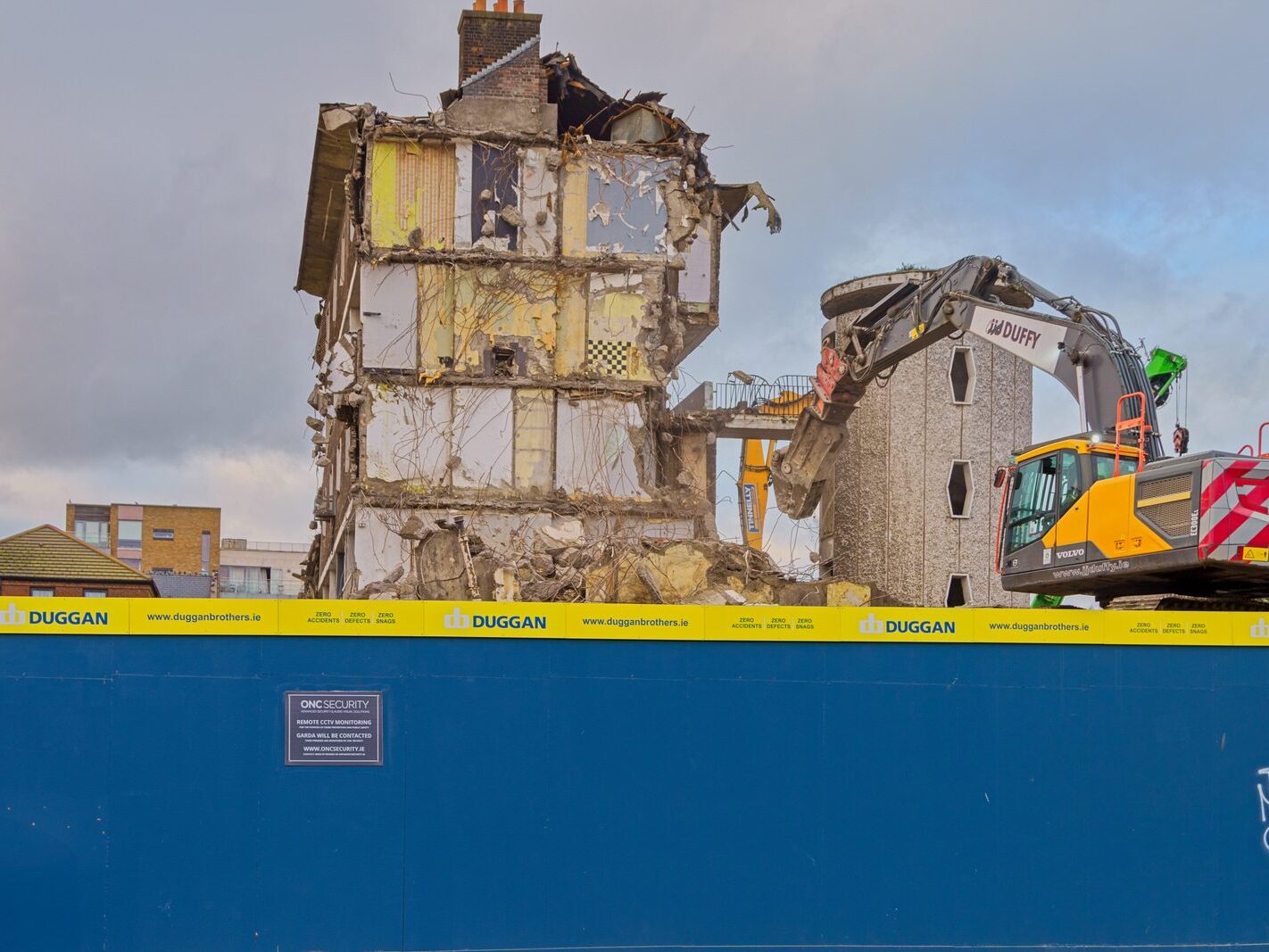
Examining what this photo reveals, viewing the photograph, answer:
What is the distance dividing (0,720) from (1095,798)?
344 inches

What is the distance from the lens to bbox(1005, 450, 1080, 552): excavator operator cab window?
55.5 feet

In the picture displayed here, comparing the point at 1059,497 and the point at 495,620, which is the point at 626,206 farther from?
the point at 495,620

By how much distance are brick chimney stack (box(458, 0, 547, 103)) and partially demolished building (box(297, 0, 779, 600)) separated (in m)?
0.04

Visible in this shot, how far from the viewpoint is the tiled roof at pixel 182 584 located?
63375 millimetres

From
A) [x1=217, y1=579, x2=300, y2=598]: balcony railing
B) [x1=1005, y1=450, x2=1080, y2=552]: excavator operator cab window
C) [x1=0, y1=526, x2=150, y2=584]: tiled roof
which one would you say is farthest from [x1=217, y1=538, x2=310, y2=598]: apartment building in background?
[x1=1005, y1=450, x2=1080, y2=552]: excavator operator cab window

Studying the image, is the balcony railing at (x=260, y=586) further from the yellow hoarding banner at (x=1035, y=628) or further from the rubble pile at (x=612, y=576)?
the yellow hoarding banner at (x=1035, y=628)

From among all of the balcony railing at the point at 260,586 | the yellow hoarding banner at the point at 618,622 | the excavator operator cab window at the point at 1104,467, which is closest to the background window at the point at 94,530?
the balcony railing at the point at 260,586

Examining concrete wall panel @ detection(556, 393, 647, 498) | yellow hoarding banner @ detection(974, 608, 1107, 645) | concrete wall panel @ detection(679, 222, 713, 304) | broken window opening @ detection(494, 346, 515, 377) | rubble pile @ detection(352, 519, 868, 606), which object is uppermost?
concrete wall panel @ detection(679, 222, 713, 304)

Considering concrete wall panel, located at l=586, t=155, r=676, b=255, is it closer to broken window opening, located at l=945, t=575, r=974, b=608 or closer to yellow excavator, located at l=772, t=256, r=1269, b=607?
yellow excavator, located at l=772, t=256, r=1269, b=607

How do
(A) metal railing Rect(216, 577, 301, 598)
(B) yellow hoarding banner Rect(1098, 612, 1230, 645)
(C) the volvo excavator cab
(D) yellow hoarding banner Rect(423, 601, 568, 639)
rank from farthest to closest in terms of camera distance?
(A) metal railing Rect(216, 577, 301, 598) → (C) the volvo excavator cab → (B) yellow hoarding banner Rect(1098, 612, 1230, 645) → (D) yellow hoarding banner Rect(423, 601, 568, 639)

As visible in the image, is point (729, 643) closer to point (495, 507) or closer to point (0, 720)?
point (0, 720)

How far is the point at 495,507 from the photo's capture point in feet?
84.4

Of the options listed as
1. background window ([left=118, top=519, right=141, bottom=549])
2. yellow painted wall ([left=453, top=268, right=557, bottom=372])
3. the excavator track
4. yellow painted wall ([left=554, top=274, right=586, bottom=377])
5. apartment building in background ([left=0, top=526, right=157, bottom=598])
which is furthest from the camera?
background window ([left=118, top=519, right=141, bottom=549])

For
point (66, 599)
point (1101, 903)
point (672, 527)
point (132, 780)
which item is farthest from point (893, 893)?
point (672, 527)
